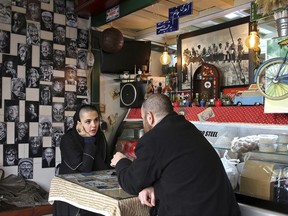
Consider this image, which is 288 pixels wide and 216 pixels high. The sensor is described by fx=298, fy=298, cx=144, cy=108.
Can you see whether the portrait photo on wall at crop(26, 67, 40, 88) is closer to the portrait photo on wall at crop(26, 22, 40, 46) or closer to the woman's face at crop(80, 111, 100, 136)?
the portrait photo on wall at crop(26, 22, 40, 46)

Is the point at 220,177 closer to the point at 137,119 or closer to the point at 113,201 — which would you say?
the point at 113,201

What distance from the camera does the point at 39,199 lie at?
459 cm

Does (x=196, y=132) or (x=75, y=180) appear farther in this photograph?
(x=75, y=180)

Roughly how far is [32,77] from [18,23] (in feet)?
2.88

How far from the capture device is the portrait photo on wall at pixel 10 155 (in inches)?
182

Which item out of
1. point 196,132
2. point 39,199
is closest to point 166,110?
point 196,132

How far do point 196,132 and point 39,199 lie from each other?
3621mm

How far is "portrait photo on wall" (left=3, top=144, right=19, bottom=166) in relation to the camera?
15.2 ft

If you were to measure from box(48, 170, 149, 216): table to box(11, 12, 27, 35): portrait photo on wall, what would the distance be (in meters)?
3.25

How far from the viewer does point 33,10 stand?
4945 millimetres

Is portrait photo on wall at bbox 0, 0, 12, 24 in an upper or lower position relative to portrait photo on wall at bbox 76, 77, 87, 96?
upper

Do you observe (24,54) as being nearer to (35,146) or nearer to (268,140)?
(35,146)

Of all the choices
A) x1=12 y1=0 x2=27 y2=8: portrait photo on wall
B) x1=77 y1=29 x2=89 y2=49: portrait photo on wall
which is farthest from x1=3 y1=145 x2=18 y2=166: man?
x1=12 y1=0 x2=27 y2=8: portrait photo on wall

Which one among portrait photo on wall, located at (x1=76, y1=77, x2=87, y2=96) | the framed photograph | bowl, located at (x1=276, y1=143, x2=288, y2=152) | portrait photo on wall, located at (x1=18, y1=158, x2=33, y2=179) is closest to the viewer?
bowl, located at (x1=276, y1=143, x2=288, y2=152)
